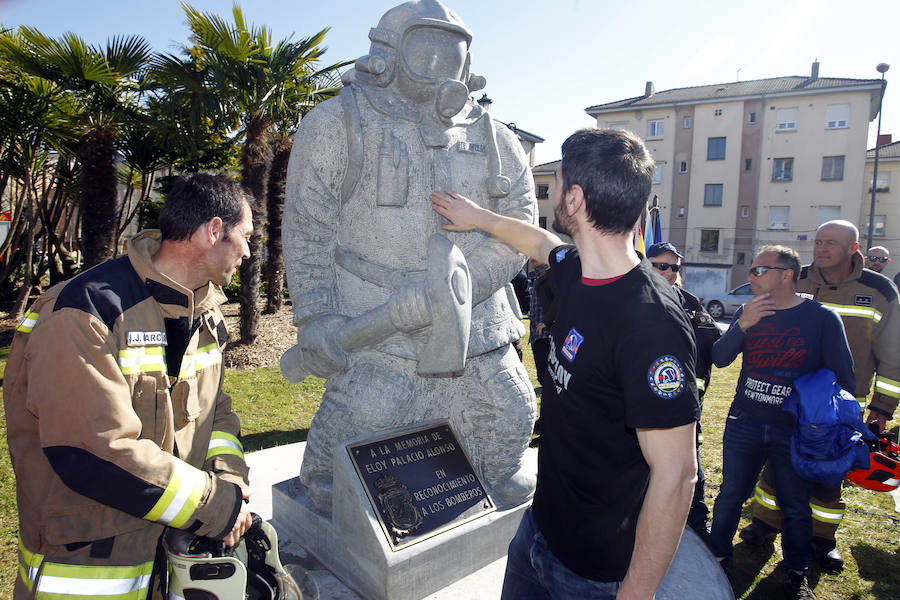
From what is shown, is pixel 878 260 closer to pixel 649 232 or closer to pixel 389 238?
pixel 649 232

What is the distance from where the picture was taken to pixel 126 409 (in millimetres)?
1541

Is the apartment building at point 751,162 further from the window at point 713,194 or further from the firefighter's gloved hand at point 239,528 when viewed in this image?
the firefighter's gloved hand at point 239,528

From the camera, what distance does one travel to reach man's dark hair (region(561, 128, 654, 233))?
1588 millimetres

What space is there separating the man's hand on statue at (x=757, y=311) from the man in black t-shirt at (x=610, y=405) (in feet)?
6.64

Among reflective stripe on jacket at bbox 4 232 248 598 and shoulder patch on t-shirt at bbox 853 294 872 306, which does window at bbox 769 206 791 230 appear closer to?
shoulder patch on t-shirt at bbox 853 294 872 306

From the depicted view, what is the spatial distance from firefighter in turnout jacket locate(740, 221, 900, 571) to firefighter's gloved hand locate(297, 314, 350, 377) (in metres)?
3.25

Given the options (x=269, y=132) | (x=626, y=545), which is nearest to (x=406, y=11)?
(x=626, y=545)

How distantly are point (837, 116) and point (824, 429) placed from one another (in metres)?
28.4

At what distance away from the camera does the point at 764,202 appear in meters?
26.3

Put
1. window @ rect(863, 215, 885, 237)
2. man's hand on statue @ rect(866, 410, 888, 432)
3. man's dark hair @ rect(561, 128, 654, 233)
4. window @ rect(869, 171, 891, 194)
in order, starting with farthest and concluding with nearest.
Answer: window @ rect(869, 171, 891, 194)
window @ rect(863, 215, 885, 237)
man's hand on statue @ rect(866, 410, 888, 432)
man's dark hair @ rect(561, 128, 654, 233)

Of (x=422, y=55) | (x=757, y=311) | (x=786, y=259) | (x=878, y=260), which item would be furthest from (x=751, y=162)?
(x=422, y=55)

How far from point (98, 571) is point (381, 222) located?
1707 mm

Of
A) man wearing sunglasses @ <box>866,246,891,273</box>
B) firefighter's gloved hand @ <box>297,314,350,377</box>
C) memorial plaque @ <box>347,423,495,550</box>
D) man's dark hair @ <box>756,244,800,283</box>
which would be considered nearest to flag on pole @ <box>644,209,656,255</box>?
man's dark hair @ <box>756,244,800,283</box>

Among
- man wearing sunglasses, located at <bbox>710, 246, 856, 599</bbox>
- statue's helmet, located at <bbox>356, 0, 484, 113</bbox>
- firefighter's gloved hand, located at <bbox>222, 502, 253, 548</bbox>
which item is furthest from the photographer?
man wearing sunglasses, located at <bbox>710, 246, 856, 599</bbox>
